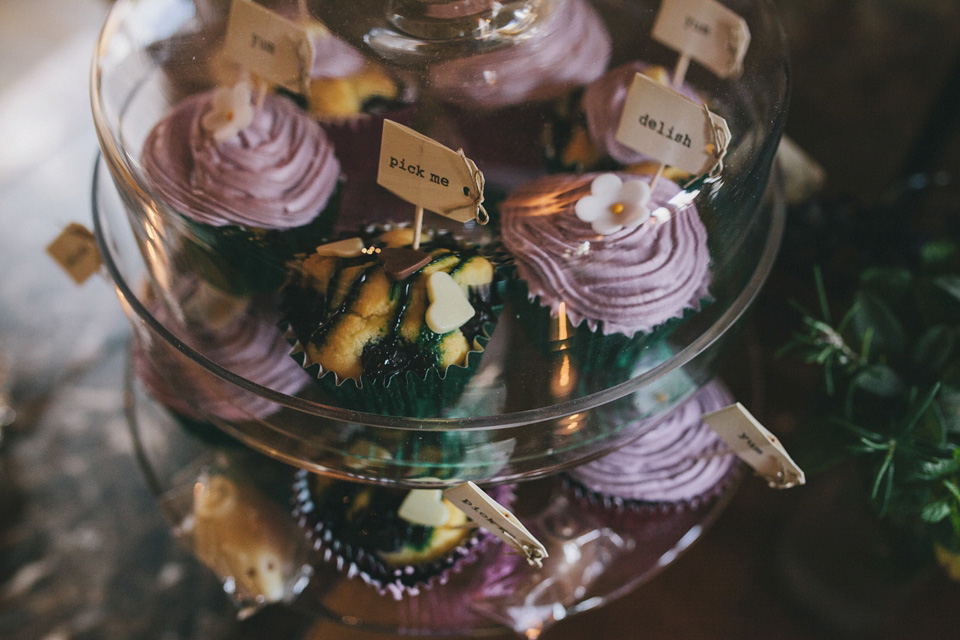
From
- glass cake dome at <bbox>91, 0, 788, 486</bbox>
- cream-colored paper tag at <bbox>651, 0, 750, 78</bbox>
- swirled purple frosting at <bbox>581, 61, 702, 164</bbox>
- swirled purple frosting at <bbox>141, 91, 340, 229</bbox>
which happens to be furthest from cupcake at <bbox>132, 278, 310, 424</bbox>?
cream-colored paper tag at <bbox>651, 0, 750, 78</bbox>

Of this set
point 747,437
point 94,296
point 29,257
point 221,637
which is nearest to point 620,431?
point 747,437

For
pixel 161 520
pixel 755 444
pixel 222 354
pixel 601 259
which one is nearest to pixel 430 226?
pixel 601 259

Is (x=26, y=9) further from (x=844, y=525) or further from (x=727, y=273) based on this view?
(x=844, y=525)

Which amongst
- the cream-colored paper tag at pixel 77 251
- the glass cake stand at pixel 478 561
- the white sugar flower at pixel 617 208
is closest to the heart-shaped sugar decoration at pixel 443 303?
the white sugar flower at pixel 617 208

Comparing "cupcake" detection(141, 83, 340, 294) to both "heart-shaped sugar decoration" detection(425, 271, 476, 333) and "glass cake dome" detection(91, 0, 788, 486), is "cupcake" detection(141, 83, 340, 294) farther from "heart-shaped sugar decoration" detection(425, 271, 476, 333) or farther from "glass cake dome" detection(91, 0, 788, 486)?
"heart-shaped sugar decoration" detection(425, 271, 476, 333)

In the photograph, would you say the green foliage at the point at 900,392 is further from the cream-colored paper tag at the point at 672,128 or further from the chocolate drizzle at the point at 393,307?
the chocolate drizzle at the point at 393,307
